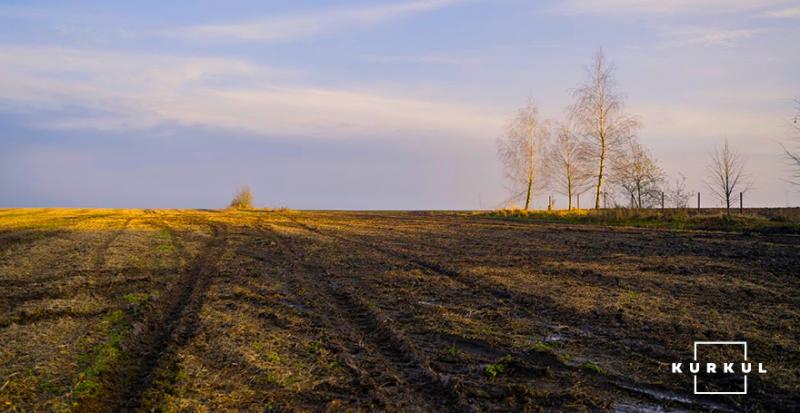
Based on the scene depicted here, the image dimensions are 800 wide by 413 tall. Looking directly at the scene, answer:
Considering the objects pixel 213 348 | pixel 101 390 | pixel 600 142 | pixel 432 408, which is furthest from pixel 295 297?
pixel 600 142

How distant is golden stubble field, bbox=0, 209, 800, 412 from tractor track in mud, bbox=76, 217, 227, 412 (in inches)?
1.1

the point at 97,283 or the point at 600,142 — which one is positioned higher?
the point at 600,142

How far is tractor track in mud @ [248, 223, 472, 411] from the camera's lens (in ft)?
15.9

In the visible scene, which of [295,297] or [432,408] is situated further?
[295,297]

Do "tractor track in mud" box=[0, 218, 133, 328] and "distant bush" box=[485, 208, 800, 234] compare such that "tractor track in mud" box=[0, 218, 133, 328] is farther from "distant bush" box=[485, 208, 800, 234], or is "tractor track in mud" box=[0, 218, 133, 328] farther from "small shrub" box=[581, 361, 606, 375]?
"distant bush" box=[485, 208, 800, 234]

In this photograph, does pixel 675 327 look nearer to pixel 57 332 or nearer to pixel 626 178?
pixel 57 332

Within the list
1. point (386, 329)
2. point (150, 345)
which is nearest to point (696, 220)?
point (386, 329)

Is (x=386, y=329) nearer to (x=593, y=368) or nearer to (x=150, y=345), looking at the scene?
(x=593, y=368)

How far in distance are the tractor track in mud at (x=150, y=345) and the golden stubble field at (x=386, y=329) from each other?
28 mm

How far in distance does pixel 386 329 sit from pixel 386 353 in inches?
39.6

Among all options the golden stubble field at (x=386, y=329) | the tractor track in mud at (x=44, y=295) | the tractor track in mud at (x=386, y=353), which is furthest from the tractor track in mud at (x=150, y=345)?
the tractor track in mud at (x=386, y=353)

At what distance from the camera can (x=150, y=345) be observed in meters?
6.51

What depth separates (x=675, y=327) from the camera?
7289 mm

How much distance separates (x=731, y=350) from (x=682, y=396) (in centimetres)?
171
